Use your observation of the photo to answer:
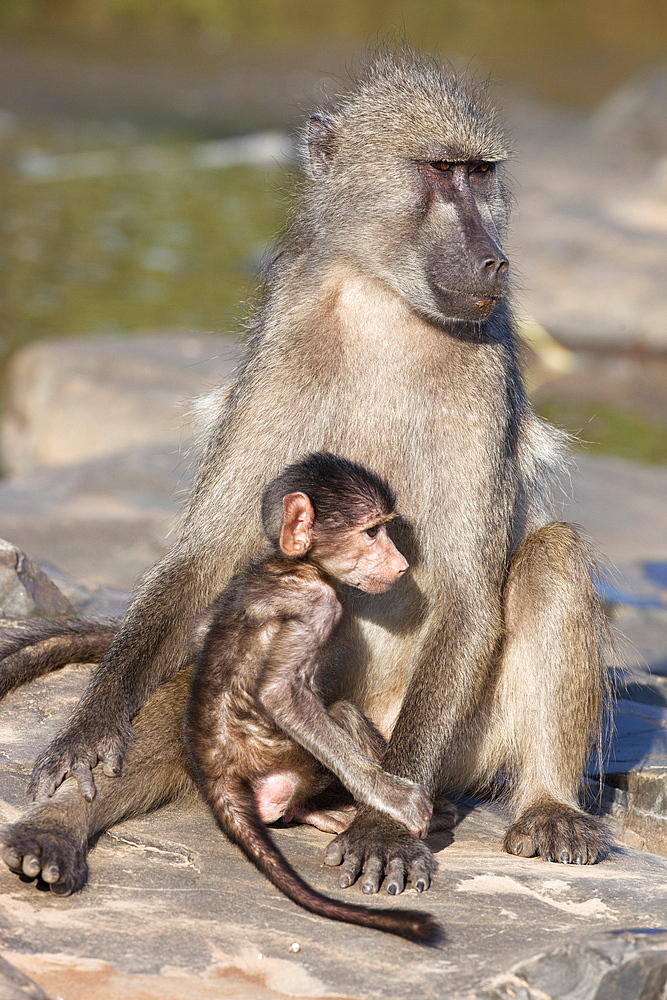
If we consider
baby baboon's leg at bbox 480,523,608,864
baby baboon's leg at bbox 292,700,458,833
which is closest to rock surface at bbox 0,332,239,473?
baby baboon's leg at bbox 480,523,608,864

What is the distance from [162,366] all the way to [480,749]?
649cm

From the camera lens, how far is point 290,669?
3262 mm

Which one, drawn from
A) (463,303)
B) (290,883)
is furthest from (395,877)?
(463,303)

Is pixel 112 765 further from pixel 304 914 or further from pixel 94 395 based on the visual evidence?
pixel 94 395

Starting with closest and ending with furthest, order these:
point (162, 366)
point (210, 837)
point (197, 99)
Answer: point (210, 837), point (162, 366), point (197, 99)

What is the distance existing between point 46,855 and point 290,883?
498 mm

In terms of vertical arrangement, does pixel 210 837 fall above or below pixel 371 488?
below

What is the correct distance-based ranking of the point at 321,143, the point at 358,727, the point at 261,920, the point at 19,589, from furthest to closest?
the point at 19,589 → the point at 321,143 → the point at 358,727 → the point at 261,920

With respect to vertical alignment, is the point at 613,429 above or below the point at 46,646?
above

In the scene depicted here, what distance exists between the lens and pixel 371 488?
11.3 ft

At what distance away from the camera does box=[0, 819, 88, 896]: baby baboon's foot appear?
9.83ft

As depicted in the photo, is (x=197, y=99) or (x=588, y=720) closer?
(x=588, y=720)

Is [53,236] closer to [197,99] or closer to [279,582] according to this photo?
[197,99]

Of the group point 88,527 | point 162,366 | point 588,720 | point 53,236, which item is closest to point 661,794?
point 588,720
